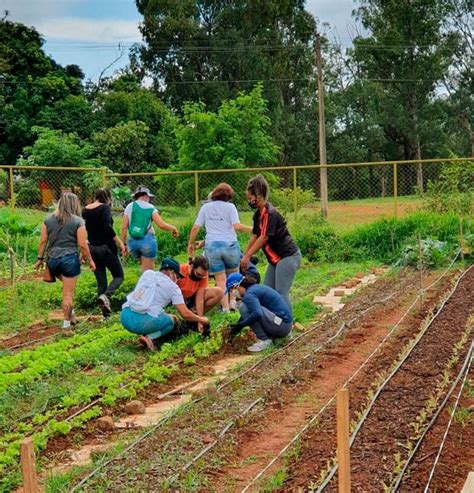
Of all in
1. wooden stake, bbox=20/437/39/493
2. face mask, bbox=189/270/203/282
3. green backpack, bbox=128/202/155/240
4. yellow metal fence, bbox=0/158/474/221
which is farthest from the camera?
yellow metal fence, bbox=0/158/474/221

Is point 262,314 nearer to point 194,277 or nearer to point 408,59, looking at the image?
point 194,277

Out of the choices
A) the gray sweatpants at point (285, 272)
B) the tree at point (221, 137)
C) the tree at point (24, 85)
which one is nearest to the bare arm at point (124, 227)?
the gray sweatpants at point (285, 272)

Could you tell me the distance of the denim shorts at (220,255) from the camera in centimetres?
964

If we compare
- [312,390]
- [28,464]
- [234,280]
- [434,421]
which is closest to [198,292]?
[234,280]

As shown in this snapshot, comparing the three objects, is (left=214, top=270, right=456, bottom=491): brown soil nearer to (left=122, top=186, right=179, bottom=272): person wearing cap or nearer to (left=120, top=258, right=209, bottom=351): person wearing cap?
(left=120, top=258, right=209, bottom=351): person wearing cap

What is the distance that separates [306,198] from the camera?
19.1 m

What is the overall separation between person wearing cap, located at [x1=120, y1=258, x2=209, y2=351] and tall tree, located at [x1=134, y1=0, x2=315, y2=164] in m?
35.2

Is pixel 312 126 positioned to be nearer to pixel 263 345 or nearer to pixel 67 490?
pixel 263 345

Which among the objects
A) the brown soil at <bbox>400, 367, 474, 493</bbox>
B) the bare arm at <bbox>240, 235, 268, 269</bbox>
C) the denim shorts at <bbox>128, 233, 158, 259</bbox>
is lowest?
the brown soil at <bbox>400, 367, 474, 493</bbox>

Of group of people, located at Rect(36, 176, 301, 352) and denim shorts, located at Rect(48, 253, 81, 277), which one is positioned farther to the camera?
denim shorts, located at Rect(48, 253, 81, 277)

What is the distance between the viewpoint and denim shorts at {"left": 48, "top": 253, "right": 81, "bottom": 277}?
31.8 ft

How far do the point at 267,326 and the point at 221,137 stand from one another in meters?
19.9

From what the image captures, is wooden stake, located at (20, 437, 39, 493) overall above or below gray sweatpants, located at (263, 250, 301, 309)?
above

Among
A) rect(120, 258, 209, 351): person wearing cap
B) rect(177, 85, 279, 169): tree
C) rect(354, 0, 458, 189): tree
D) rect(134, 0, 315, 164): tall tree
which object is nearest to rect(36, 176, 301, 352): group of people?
rect(120, 258, 209, 351): person wearing cap
